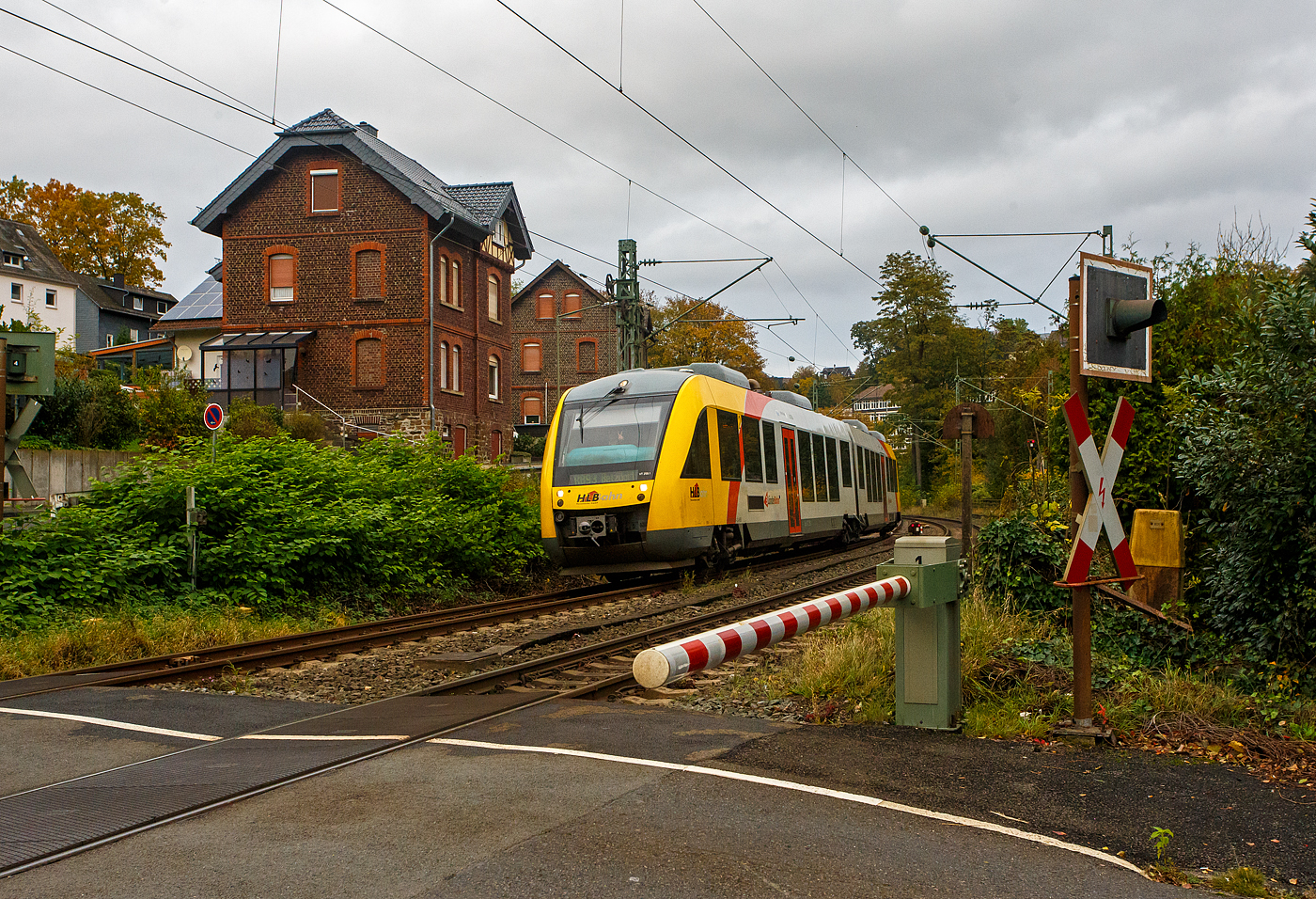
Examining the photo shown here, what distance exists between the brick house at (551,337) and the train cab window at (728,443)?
143 feet

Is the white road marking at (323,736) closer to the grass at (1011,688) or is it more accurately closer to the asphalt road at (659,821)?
the asphalt road at (659,821)

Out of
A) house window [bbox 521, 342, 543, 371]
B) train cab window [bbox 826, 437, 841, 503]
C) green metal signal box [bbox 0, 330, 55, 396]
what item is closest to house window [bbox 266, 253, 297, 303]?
train cab window [bbox 826, 437, 841, 503]

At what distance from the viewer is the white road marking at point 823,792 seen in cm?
419

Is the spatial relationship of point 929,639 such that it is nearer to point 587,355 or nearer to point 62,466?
point 62,466

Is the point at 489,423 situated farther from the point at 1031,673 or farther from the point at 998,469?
the point at 1031,673

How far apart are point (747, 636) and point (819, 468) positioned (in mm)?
17646

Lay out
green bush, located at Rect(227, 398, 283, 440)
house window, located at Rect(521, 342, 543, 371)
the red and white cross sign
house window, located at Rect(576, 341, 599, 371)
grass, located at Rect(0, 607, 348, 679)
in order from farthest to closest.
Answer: house window, located at Rect(576, 341, 599, 371) → house window, located at Rect(521, 342, 543, 371) → green bush, located at Rect(227, 398, 283, 440) → grass, located at Rect(0, 607, 348, 679) → the red and white cross sign

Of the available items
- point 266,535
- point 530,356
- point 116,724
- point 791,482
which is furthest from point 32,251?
point 116,724

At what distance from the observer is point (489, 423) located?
39.2 metres

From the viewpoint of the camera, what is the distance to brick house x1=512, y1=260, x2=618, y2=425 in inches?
2370

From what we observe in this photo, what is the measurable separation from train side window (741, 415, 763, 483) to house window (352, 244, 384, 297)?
20290 millimetres

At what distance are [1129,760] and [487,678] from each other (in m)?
4.65

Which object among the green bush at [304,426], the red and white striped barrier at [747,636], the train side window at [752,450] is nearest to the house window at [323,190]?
the green bush at [304,426]

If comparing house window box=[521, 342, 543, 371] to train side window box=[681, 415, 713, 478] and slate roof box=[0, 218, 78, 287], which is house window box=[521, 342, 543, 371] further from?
train side window box=[681, 415, 713, 478]
